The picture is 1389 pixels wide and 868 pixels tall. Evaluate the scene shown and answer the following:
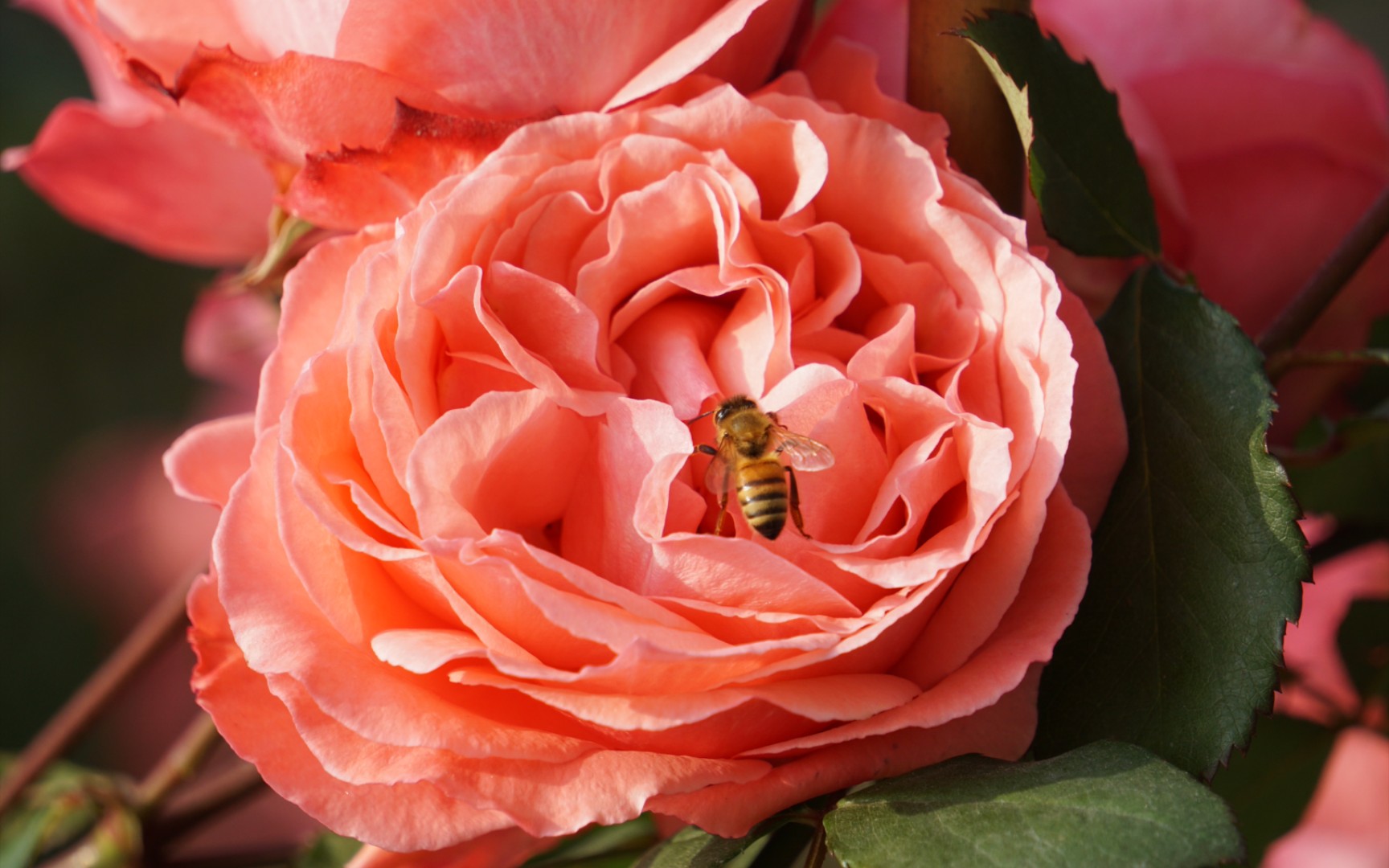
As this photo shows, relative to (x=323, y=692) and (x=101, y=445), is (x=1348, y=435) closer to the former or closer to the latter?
(x=323, y=692)

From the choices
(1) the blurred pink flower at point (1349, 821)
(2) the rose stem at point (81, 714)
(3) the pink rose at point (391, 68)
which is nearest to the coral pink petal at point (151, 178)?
(3) the pink rose at point (391, 68)

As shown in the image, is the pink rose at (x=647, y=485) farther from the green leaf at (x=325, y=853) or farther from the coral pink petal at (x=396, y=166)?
the green leaf at (x=325, y=853)

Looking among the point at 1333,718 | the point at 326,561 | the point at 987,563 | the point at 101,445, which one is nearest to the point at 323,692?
the point at 326,561

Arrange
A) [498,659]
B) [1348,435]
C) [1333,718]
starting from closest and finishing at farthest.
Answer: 1. [498,659]
2. [1348,435]
3. [1333,718]

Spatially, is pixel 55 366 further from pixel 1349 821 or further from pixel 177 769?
pixel 1349 821

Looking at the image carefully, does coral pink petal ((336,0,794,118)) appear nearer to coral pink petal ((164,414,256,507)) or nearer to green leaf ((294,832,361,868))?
coral pink petal ((164,414,256,507))
